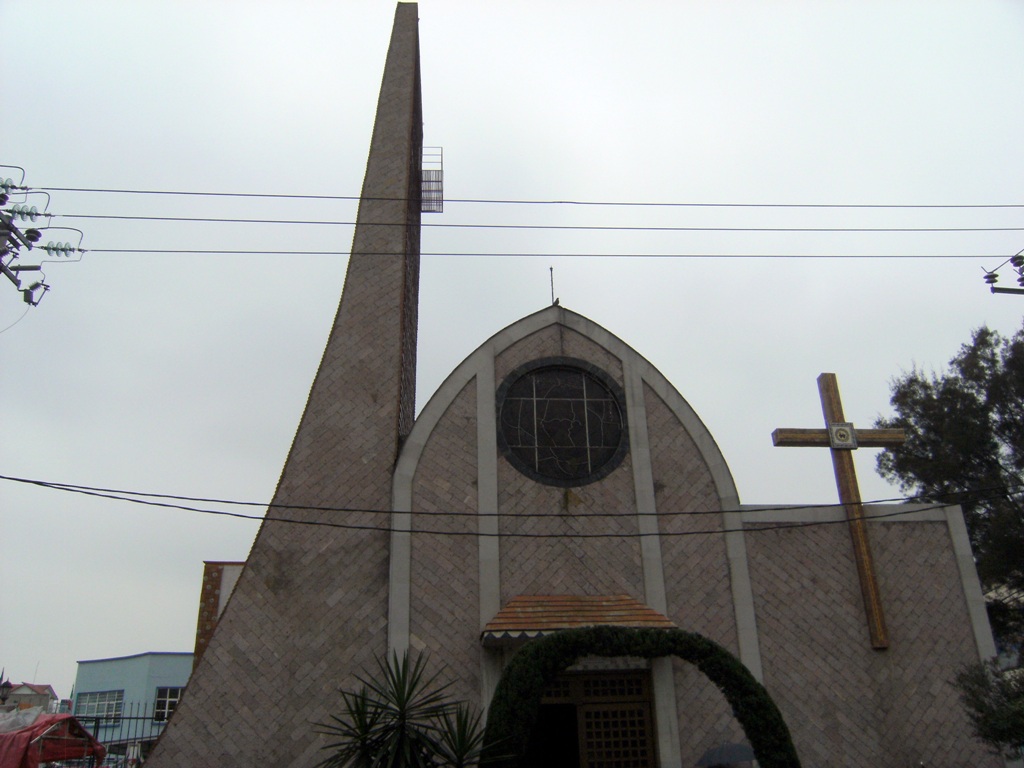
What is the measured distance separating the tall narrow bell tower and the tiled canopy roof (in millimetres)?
2166

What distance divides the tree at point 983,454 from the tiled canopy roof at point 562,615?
1474 centimetres

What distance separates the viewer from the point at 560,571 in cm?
1499

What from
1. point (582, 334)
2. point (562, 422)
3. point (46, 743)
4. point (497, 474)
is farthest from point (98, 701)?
point (582, 334)

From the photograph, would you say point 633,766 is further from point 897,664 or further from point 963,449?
point 963,449

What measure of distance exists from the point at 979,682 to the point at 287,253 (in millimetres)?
13571

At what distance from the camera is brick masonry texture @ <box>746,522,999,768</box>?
14.4 metres

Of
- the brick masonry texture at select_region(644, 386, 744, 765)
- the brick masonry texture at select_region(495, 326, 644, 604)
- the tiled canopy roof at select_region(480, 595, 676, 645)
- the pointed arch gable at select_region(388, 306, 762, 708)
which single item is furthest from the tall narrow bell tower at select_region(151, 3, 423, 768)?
the brick masonry texture at select_region(644, 386, 744, 765)

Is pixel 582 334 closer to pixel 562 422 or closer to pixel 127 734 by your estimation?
pixel 562 422

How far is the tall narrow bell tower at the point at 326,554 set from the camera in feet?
44.3

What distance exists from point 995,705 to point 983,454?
1571 centimetres

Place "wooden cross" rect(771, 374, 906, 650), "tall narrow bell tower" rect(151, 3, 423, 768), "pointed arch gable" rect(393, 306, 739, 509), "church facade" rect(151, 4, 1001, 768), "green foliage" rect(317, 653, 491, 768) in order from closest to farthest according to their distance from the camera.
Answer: "green foliage" rect(317, 653, 491, 768)
"tall narrow bell tower" rect(151, 3, 423, 768)
"church facade" rect(151, 4, 1001, 768)
"wooden cross" rect(771, 374, 906, 650)
"pointed arch gable" rect(393, 306, 739, 509)

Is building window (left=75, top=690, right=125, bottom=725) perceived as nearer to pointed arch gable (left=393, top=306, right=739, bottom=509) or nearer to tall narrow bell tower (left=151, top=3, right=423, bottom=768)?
tall narrow bell tower (left=151, top=3, right=423, bottom=768)

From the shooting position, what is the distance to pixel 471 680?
14.0 m

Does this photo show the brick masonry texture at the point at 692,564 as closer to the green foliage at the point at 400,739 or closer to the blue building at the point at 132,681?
the green foliage at the point at 400,739
